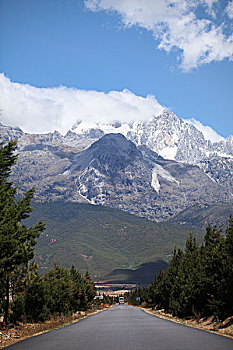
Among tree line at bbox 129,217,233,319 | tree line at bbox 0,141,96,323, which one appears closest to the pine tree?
tree line at bbox 0,141,96,323

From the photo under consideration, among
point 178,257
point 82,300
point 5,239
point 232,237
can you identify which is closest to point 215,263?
point 232,237

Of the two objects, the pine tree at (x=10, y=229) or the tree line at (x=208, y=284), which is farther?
the tree line at (x=208, y=284)

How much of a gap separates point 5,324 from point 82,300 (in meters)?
48.2

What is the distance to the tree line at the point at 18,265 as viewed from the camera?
85.5 ft

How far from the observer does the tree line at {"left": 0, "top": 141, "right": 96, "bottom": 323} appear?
26.1 m

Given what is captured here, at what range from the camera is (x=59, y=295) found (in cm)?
5141

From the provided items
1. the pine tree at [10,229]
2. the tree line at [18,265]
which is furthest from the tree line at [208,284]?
the pine tree at [10,229]

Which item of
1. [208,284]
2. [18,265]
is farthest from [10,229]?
[208,284]

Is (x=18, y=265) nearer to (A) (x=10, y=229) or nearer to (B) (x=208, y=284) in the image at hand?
(A) (x=10, y=229)

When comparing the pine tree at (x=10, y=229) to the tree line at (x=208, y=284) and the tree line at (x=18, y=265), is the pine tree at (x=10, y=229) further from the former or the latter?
the tree line at (x=208, y=284)

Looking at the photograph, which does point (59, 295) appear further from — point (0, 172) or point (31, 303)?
point (0, 172)

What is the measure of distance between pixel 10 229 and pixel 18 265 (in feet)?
28.9

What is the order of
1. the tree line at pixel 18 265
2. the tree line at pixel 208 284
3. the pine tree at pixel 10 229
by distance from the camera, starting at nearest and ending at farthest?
the pine tree at pixel 10 229, the tree line at pixel 18 265, the tree line at pixel 208 284

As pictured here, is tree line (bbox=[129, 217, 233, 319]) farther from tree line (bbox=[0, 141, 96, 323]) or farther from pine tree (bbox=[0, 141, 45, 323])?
pine tree (bbox=[0, 141, 45, 323])
